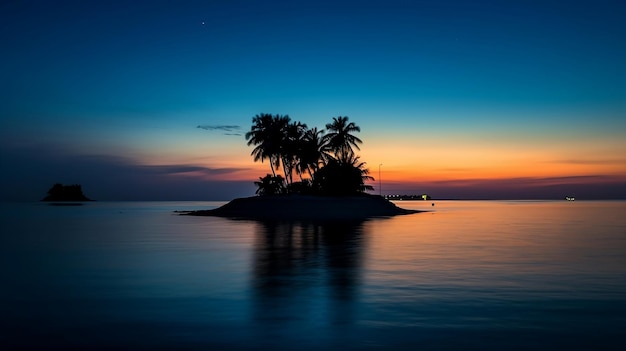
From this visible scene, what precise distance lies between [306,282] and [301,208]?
59585 mm

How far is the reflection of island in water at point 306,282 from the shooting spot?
37.9ft

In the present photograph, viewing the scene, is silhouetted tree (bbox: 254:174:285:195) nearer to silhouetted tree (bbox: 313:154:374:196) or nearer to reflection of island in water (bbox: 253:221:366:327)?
silhouetted tree (bbox: 313:154:374:196)

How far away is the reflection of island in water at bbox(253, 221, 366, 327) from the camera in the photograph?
11561 mm

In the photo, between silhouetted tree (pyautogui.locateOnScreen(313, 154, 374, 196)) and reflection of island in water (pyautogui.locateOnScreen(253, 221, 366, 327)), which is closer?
reflection of island in water (pyautogui.locateOnScreen(253, 221, 366, 327))

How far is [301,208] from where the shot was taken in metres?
75.8

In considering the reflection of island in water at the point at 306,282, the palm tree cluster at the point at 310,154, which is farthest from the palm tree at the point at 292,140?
the reflection of island in water at the point at 306,282

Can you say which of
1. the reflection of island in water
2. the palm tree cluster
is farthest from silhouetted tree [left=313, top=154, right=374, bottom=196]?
the reflection of island in water

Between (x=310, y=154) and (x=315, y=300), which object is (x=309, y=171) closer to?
(x=310, y=154)

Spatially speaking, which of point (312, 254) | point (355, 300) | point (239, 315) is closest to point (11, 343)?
point (239, 315)

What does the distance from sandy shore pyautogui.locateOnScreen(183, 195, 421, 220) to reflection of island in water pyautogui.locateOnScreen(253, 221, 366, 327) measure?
4572cm

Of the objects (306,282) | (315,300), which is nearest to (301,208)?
(306,282)

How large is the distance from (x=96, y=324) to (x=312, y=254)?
14.7 metres

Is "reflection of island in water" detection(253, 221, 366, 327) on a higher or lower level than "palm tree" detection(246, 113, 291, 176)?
lower

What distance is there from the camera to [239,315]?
11.5 meters
